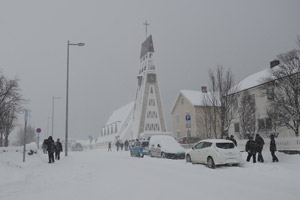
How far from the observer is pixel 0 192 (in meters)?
8.12

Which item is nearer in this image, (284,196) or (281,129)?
(284,196)

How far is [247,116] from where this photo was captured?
105 feet

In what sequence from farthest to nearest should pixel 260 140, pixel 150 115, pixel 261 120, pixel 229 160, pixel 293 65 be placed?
pixel 150 115
pixel 261 120
pixel 293 65
pixel 260 140
pixel 229 160

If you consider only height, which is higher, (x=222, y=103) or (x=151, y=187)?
(x=222, y=103)

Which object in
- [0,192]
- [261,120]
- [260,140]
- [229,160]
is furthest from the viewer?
[261,120]

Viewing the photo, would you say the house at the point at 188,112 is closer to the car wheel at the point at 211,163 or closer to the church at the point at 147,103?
the church at the point at 147,103

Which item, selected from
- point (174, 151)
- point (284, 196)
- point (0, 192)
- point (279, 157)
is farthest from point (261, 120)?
point (0, 192)

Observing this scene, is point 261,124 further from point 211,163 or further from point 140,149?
point 211,163

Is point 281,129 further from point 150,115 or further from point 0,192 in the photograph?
point 150,115

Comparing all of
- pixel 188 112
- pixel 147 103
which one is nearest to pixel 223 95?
pixel 188 112

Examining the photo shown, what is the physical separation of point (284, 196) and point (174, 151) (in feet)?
46.7

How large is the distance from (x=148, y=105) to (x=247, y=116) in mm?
32074

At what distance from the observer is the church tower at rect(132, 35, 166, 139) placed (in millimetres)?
60062

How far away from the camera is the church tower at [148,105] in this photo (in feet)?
197
